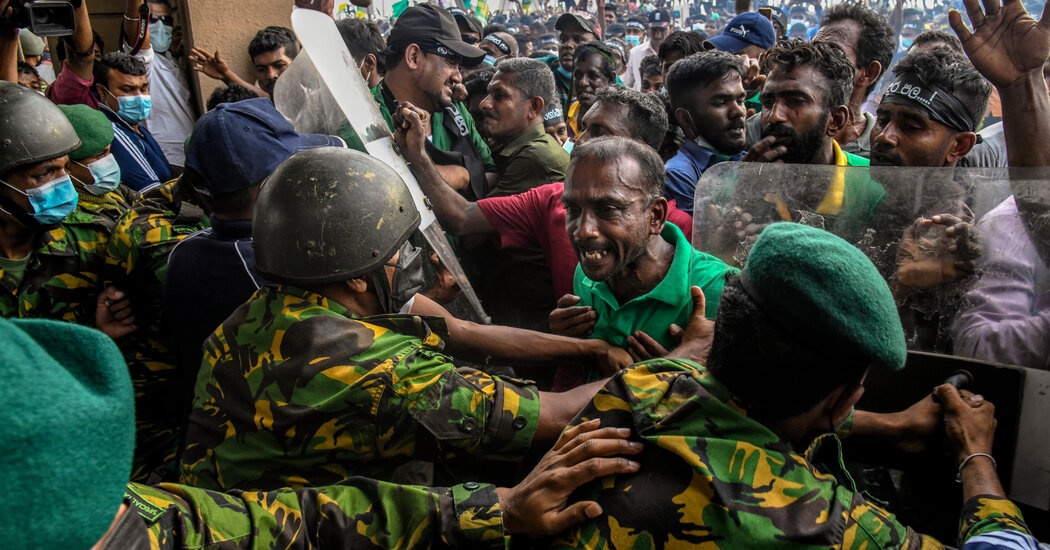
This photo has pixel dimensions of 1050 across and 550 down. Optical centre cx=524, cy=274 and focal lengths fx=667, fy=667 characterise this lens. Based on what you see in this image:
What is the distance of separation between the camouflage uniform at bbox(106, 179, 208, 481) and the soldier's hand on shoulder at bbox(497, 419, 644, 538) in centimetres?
214

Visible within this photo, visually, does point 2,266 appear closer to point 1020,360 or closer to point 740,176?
point 740,176

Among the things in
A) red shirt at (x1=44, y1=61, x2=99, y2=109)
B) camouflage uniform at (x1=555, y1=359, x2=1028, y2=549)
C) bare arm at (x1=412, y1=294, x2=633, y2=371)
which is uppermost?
red shirt at (x1=44, y1=61, x2=99, y2=109)

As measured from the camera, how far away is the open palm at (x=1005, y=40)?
262 cm

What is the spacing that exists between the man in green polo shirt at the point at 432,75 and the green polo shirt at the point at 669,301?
1971mm

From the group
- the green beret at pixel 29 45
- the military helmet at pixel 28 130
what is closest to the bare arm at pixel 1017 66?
the military helmet at pixel 28 130

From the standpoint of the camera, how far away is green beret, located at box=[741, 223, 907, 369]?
4.43ft

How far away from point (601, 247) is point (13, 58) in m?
4.29

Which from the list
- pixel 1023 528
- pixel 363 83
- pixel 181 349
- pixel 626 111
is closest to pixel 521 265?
pixel 626 111

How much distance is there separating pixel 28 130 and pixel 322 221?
1.84m

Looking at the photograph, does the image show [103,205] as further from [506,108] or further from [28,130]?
[506,108]

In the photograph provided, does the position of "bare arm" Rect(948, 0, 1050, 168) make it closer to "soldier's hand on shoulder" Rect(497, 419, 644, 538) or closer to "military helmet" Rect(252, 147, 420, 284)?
"soldier's hand on shoulder" Rect(497, 419, 644, 538)

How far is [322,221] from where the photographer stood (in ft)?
→ 6.61

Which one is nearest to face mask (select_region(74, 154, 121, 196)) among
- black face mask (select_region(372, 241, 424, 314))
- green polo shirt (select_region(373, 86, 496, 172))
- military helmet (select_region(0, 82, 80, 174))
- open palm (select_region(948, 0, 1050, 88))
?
military helmet (select_region(0, 82, 80, 174))

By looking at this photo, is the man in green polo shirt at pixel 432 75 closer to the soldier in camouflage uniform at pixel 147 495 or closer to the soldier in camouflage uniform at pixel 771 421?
the soldier in camouflage uniform at pixel 147 495
